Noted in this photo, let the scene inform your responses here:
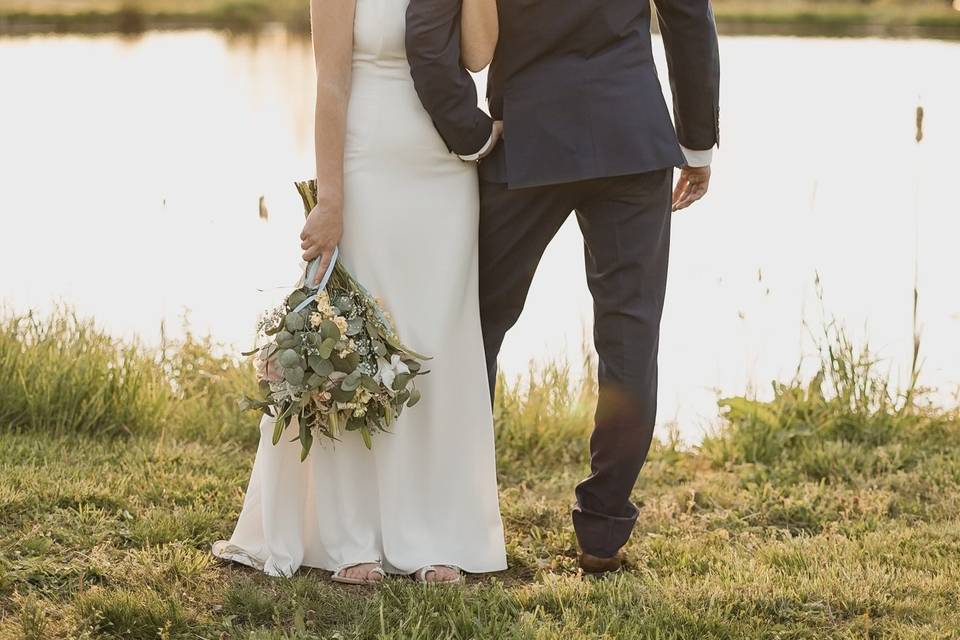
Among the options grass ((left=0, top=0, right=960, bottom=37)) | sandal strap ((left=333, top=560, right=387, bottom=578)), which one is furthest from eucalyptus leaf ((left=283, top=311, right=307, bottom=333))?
grass ((left=0, top=0, right=960, bottom=37))

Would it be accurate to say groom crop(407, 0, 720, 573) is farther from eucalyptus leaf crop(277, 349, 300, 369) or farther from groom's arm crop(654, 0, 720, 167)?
eucalyptus leaf crop(277, 349, 300, 369)

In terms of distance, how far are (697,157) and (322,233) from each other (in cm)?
91

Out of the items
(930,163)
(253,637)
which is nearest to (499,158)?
(253,637)

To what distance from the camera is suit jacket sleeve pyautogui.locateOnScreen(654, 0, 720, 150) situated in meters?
2.62

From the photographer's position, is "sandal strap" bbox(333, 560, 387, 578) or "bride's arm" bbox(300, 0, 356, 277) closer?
"bride's arm" bbox(300, 0, 356, 277)

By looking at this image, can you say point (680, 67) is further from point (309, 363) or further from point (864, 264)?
point (864, 264)

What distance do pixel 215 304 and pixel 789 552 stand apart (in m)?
3.55

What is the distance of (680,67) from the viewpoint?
2.71m

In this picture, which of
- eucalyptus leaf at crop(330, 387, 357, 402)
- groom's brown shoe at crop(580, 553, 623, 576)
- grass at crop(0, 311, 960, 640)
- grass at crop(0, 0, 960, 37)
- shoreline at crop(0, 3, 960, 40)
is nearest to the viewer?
grass at crop(0, 311, 960, 640)

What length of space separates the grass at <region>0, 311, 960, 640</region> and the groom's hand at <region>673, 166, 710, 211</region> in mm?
869

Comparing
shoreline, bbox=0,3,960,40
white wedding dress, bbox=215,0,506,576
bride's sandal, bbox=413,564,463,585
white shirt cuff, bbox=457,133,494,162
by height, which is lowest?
bride's sandal, bbox=413,564,463,585

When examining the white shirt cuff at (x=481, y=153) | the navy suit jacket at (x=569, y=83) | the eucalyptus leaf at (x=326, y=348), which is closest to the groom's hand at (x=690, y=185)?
the navy suit jacket at (x=569, y=83)

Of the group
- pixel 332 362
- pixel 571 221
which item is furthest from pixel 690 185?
pixel 571 221

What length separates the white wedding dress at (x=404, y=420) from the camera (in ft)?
8.80
